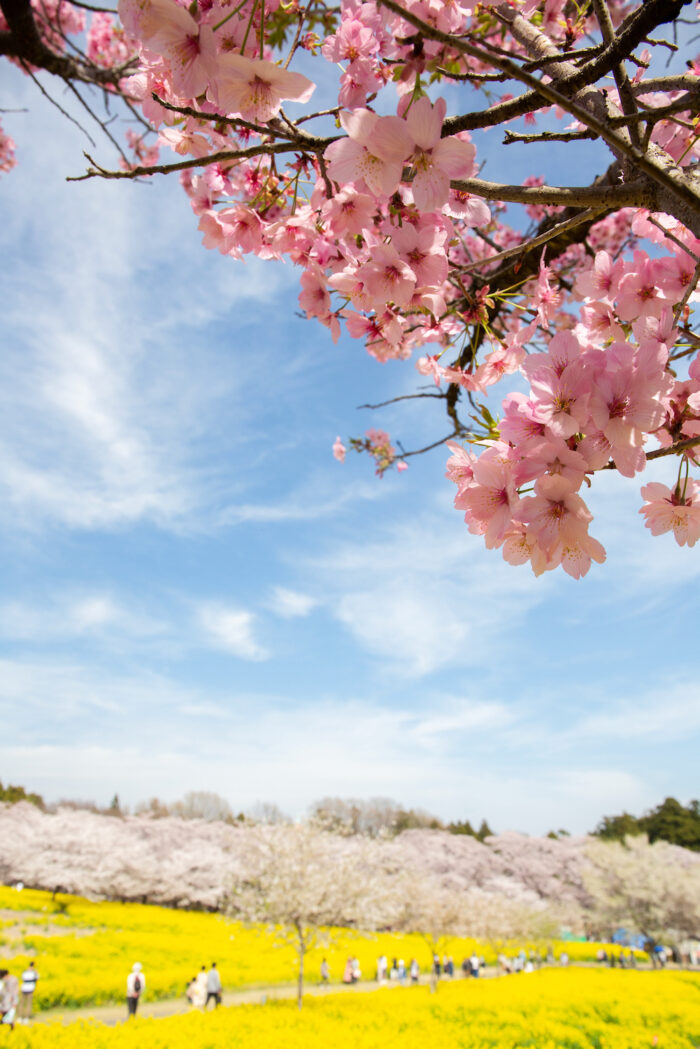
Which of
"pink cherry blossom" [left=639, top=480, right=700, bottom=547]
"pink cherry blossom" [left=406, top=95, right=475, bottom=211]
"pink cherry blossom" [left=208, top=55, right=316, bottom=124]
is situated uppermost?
"pink cherry blossom" [left=208, top=55, right=316, bottom=124]

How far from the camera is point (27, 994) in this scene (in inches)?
474

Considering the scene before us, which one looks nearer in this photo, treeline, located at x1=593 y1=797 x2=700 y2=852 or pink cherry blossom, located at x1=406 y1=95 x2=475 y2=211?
pink cherry blossom, located at x1=406 y1=95 x2=475 y2=211

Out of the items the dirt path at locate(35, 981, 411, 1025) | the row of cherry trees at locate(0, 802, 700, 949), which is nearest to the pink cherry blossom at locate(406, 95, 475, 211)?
the dirt path at locate(35, 981, 411, 1025)

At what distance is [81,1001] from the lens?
14000 millimetres

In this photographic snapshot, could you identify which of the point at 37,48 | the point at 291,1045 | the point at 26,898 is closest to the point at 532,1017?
the point at 291,1045

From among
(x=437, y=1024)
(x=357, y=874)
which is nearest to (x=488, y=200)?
(x=437, y=1024)

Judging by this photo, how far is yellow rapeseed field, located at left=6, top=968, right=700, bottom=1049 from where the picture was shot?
9841mm

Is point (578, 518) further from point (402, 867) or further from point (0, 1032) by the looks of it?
point (402, 867)

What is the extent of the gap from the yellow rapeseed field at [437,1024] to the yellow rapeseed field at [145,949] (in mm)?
3957

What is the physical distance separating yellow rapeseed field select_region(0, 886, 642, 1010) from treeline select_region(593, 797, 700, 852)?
52.7ft

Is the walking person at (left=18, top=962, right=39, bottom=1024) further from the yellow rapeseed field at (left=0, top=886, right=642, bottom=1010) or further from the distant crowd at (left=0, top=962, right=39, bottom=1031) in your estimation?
the yellow rapeseed field at (left=0, top=886, right=642, bottom=1010)

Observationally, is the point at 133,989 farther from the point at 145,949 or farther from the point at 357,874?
the point at 145,949

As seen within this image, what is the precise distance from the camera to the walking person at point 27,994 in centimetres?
1184

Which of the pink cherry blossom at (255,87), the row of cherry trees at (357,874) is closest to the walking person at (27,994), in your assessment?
the row of cherry trees at (357,874)
